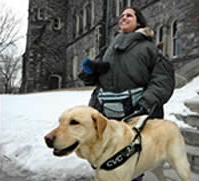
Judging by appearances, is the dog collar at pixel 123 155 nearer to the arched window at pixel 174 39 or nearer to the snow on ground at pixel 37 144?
the snow on ground at pixel 37 144

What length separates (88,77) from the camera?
3217 millimetres

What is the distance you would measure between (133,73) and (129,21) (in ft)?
1.63

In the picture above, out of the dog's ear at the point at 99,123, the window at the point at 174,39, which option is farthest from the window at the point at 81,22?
the dog's ear at the point at 99,123

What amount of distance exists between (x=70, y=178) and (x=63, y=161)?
0.60 meters

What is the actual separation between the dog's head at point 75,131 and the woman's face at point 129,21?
108 centimetres

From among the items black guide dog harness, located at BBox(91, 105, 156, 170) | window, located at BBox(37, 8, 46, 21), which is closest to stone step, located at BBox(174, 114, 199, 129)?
black guide dog harness, located at BBox(91, 105, 156, 170)

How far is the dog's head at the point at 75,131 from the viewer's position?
7.57 ft

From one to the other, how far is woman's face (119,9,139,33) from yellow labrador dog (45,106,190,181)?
855 millimetres

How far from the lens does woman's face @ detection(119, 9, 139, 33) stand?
10.6 feet

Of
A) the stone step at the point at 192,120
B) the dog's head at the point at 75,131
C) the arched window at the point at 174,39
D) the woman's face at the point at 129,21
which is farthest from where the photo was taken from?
the arched window at the point at 174,39

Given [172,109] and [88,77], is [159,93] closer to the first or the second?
[88,77]

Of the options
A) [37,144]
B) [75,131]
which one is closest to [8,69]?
[37,144]

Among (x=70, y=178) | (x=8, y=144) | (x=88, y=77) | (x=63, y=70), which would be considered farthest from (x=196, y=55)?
(x=63, y=70)

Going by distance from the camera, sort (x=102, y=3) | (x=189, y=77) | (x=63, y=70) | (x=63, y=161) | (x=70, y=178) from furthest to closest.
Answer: (x=63, y=70), (x=102, y=3), (x=189, y=77), (x=63, y=161), (x=70, y=178)
